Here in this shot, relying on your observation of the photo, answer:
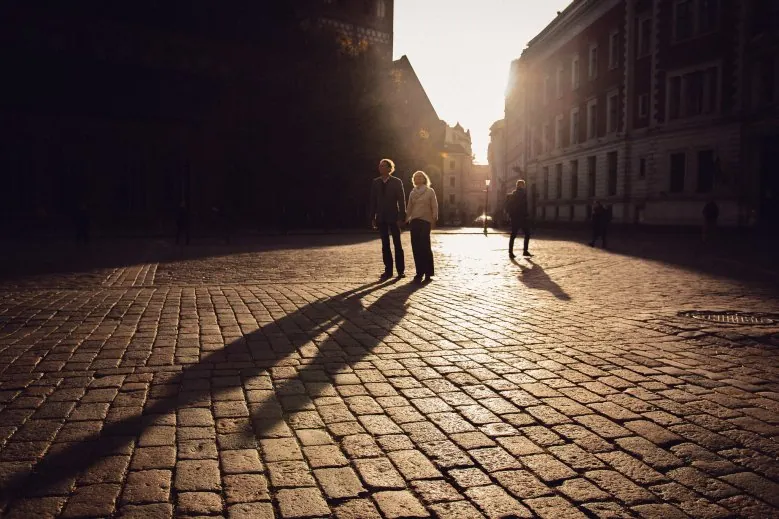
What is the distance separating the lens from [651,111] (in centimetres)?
3569

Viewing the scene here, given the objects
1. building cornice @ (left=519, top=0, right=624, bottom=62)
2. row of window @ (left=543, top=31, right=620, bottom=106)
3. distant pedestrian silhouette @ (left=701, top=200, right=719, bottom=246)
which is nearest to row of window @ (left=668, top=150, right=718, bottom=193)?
distant pedestrian silhouette @ (left=701, top=200, right=719, bottom=246)

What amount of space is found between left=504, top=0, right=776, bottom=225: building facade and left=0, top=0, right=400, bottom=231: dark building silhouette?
44.5ft

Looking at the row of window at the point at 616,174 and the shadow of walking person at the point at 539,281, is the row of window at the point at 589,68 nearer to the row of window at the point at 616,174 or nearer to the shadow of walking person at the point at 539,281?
the row of window at the point at 616,174

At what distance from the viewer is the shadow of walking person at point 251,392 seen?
10.0 ft

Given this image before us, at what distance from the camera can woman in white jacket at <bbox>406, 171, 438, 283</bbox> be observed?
444 inches

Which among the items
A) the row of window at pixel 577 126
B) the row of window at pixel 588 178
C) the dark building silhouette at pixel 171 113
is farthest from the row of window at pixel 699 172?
the dark building silhouette at pixel 171 113

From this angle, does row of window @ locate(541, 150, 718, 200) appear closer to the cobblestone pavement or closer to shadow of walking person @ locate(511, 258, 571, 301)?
shadow of walking person @ locate(511, 258, 571, 301)

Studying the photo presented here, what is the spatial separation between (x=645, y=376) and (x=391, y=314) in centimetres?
325

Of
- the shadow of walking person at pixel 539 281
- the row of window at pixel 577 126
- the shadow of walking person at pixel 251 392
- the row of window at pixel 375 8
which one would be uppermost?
the row of window at pixel 375 8

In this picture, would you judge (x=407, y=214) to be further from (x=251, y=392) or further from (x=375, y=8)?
(x=375, y=8)

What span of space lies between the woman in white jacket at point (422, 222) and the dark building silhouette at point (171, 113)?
24.6m

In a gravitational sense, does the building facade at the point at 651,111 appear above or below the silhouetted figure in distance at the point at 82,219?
above

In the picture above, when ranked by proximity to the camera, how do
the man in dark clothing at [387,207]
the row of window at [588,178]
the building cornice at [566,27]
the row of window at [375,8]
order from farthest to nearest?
1. the row of window at [375,8]
2. the building cornice at [566,27]
3. the row of window at [588,178]
4. the man in dark clothing at [387,207]

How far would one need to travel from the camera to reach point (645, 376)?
4.65 meters
